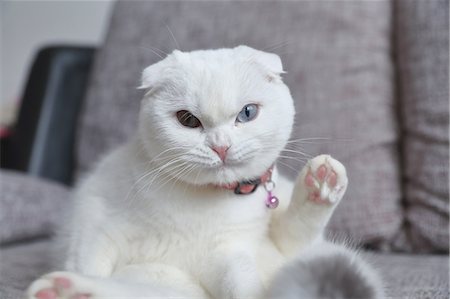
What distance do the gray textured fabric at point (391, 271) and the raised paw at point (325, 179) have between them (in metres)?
0.20

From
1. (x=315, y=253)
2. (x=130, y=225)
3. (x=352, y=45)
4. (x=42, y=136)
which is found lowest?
(x=42, y=136)

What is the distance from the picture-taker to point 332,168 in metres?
0.75

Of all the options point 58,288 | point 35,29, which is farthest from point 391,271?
point 35,29

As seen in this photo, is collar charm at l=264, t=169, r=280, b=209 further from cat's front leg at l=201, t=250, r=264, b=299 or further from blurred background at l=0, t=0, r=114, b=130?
blurred background at l=0, t=0, r=114, b=130

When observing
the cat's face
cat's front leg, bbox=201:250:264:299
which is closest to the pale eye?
the cat's face

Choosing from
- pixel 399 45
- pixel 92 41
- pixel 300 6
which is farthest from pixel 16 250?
pixel 92 41

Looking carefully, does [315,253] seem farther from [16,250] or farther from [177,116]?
[16,250]

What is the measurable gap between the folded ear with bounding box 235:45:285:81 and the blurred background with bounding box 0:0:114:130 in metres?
2.05

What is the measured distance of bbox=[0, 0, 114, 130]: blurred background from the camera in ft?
9.00

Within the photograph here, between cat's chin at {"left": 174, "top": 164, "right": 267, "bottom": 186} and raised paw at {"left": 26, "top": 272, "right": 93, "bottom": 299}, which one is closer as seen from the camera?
raised paw at {"left": 26, "top": 272, "right": 93, "bottom": 299}

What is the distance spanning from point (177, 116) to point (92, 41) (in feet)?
7.15

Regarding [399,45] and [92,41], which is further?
[92,41]

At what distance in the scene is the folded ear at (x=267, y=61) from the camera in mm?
819

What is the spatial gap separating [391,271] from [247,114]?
22.7 inches
